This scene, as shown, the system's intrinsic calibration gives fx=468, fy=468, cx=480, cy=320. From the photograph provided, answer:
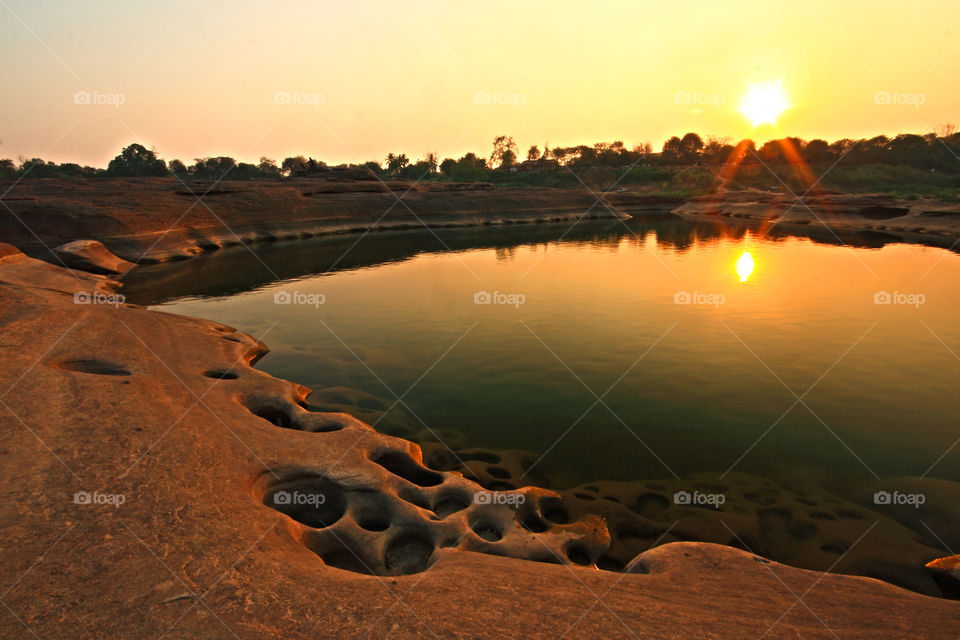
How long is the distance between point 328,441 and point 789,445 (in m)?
8.88

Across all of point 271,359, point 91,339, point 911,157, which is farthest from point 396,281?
point 911,157

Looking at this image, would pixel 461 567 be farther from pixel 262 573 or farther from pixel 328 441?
pixel 328 441

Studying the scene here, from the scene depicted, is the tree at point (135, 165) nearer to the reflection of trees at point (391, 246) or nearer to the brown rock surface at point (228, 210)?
the brown rock surface at point (228, 210)

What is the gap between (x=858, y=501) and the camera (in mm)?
7566
